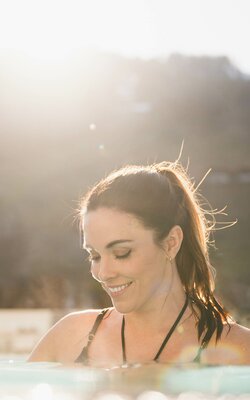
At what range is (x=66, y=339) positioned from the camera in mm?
2906

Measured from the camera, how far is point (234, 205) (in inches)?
1230

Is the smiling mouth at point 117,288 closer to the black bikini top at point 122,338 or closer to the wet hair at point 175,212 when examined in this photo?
the wet hair at point 175,212

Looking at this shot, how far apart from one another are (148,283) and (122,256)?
0.53ft

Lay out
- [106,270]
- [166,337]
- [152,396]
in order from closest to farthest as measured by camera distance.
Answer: [152,396] < [106,270] < [166,337]

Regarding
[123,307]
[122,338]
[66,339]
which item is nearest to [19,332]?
[66,339]

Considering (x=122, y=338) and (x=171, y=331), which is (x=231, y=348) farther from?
(x=122, y=338)

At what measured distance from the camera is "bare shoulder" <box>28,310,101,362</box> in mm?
2875

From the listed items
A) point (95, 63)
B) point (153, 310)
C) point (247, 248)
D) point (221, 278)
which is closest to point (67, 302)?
point (221, 278)

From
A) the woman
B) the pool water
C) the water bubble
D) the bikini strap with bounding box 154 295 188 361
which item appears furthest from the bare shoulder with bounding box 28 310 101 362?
the water bubble

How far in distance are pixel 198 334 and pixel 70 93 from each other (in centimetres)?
3356

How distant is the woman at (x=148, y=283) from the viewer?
8.26 feet

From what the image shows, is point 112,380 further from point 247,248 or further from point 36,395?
point 247,248

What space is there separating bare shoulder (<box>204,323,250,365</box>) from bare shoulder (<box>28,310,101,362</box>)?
1.80ft

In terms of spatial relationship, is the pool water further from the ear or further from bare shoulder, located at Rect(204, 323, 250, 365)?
the ear
